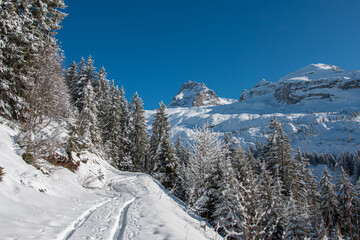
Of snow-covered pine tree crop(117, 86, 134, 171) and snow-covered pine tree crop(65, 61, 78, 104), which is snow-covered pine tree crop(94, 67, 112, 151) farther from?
snow-covered pine tree crop(65, 61, 78, 104)

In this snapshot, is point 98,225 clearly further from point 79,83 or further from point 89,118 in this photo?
point 79,83

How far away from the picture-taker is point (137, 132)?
1454 inches

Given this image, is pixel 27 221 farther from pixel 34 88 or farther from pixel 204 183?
pixel 204 183

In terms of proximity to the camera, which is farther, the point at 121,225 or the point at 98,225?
the point at 121,225

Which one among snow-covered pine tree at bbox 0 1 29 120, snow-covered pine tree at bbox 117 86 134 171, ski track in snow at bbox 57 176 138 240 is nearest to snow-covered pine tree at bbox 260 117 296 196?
ski track in snow at bbox 57 176 138 240

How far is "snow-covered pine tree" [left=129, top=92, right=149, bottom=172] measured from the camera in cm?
3678

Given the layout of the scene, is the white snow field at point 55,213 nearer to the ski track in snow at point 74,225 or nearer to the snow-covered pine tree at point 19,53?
the ski track in snow at point 74,225

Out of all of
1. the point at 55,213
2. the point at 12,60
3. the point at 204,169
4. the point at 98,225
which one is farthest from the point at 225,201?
the point at 12,60

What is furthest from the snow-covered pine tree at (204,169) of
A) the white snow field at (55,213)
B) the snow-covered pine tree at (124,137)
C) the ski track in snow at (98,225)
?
the snow-covered pine tree at (124,137)

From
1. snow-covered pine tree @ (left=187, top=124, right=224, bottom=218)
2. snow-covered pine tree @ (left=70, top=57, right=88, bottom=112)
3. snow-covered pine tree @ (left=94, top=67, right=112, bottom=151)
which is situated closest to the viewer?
snow-covered pine tree @ (left=187, top=124, right=224, bottom=218)

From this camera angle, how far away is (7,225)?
548 cm

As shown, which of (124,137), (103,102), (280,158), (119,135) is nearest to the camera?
(280,158)

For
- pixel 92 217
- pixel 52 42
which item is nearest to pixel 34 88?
pixel 52 42

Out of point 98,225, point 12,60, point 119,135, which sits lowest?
point 98,225
